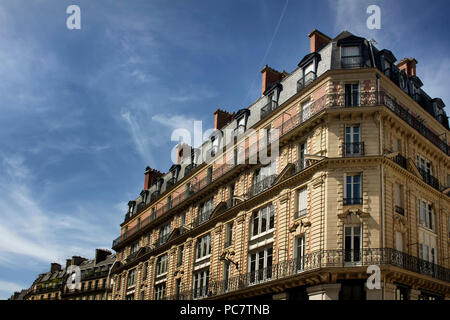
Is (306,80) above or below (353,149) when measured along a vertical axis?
above

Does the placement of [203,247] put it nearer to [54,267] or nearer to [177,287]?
[177,287]

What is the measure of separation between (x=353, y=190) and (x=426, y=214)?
18.0ft

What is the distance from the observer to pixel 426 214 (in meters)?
27.3

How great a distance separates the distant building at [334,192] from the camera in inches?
926

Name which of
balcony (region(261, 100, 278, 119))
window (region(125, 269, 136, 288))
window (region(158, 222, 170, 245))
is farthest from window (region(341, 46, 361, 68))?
window (region(125, 269, 136, 288))

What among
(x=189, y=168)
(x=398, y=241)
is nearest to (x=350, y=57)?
(x=398, y=241)

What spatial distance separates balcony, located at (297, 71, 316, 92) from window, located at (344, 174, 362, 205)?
617 cm

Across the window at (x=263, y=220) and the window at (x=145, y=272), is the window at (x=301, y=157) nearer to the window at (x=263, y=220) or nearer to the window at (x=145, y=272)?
the window at (x=263, y=220)

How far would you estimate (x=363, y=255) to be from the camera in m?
22.7

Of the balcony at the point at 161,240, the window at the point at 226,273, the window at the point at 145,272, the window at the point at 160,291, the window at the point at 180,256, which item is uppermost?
Result: the balcony at the point at 161,240

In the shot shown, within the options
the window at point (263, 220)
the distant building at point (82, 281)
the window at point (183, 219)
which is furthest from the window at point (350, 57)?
the distant building at point (82, 281)

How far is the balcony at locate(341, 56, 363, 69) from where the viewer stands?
26.8m

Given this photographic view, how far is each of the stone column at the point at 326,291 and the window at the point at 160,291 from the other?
17.8 metres
